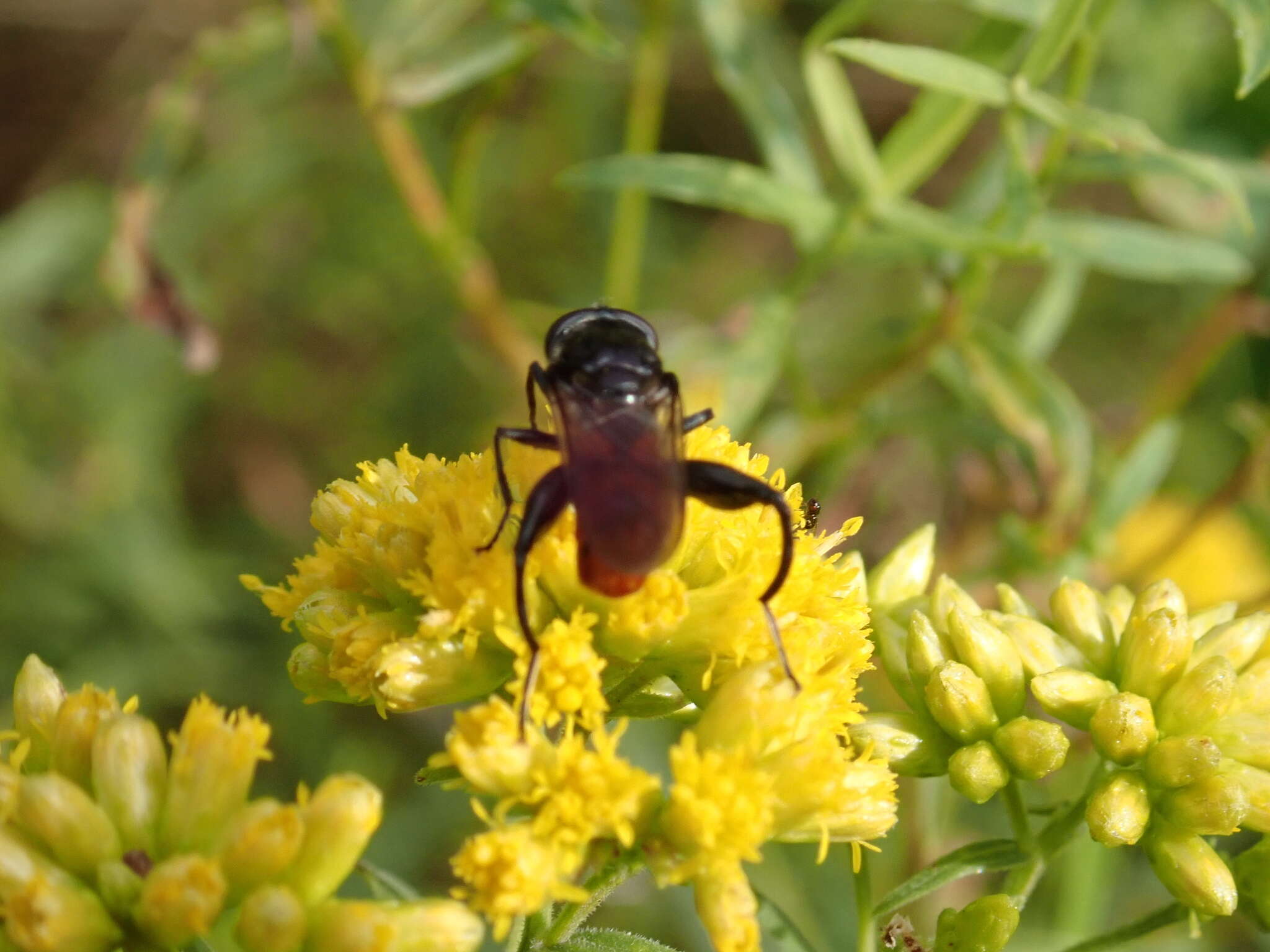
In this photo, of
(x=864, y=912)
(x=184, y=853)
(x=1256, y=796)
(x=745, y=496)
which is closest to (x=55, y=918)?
(x=184, y=853)

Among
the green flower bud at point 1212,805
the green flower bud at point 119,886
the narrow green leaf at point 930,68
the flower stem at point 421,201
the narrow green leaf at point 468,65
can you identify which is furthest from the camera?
the flower stem at point 421,201

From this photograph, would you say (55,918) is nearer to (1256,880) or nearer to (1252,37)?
(1256,880)

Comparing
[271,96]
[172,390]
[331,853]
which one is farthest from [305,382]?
[331,853]

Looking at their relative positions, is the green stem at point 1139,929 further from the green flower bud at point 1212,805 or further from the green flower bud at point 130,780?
the green flower bud at point 130,780

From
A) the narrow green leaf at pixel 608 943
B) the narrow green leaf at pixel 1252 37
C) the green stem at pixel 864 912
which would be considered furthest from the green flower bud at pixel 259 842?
the narrow green leaf at pixel 1252 37

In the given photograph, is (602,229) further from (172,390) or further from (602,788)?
(602,788)

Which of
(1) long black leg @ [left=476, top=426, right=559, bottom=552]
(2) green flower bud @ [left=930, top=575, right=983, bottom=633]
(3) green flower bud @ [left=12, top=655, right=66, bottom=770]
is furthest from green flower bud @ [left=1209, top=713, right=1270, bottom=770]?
(3) green flower bud @ [left=12, top=655, right=66, bottom=770]

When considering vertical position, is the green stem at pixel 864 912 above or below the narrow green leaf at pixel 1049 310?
below

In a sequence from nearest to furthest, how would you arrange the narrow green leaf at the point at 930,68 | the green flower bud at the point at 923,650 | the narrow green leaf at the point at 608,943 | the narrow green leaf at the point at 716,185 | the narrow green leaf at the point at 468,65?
1. the narrow green leaf at the point at 608,943
2. the green flower bud at the point at 923,650
3. the narrow green leaf at the point at 930,68
4. the narrow green leaf at the point at 716,185
5. the narrow green leaf at the point at 468,65
